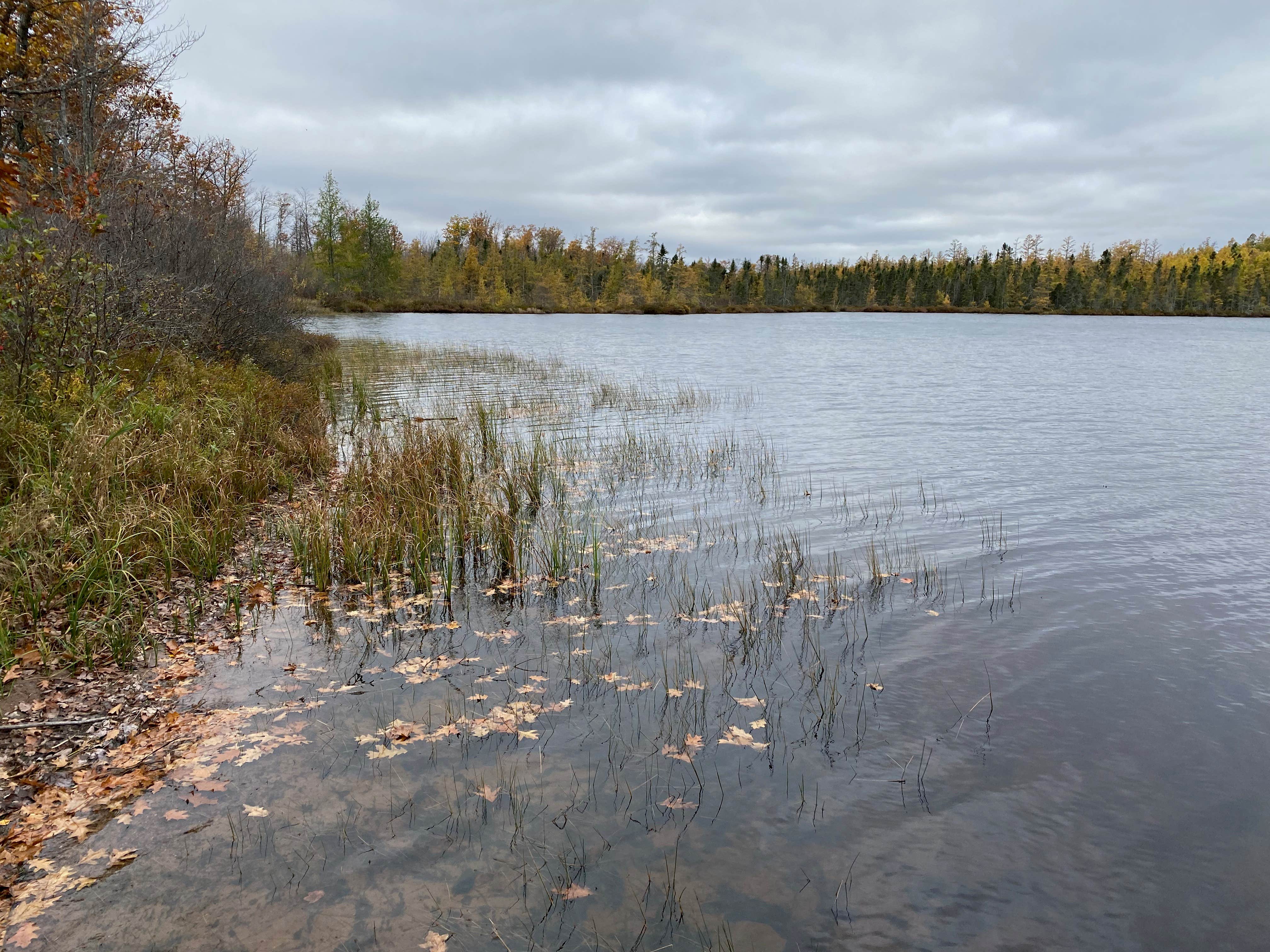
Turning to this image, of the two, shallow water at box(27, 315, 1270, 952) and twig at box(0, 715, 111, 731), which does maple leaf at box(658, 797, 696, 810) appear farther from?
twig at box(0, 715, 111, 731)

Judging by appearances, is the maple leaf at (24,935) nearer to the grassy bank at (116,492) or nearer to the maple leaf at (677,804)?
the grassy bank at (116,492)

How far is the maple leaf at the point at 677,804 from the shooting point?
4.46 meters

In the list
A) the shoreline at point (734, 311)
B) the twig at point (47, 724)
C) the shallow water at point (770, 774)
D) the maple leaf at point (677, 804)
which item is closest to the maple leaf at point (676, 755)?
the shallow water at point (770, 774)

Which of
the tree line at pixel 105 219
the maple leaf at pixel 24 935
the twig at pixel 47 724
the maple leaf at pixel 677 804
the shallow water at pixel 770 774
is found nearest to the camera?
the maple leaf at pixel 24 935

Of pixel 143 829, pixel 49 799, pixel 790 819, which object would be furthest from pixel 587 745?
pixel 49 799

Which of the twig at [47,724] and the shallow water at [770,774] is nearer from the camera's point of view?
the shallow water at [770,774]

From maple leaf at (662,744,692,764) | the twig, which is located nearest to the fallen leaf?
the twig

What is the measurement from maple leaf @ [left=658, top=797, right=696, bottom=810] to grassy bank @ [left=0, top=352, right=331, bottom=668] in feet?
14.5

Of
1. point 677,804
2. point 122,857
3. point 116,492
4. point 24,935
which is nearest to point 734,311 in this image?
point 116,492

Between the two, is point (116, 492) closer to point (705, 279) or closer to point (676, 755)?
point (676, 755)

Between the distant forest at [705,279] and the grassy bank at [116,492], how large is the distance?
82139 mm

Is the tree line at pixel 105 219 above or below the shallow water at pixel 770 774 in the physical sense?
above

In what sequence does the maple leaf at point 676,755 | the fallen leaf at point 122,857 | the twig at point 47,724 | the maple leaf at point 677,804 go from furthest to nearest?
the maple leaf at point 676,755 → the twig at point 47,724 → the maple leaf at point 677,804 → the fallen leaf at point 122,857

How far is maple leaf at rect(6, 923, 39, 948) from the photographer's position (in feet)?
10.8
